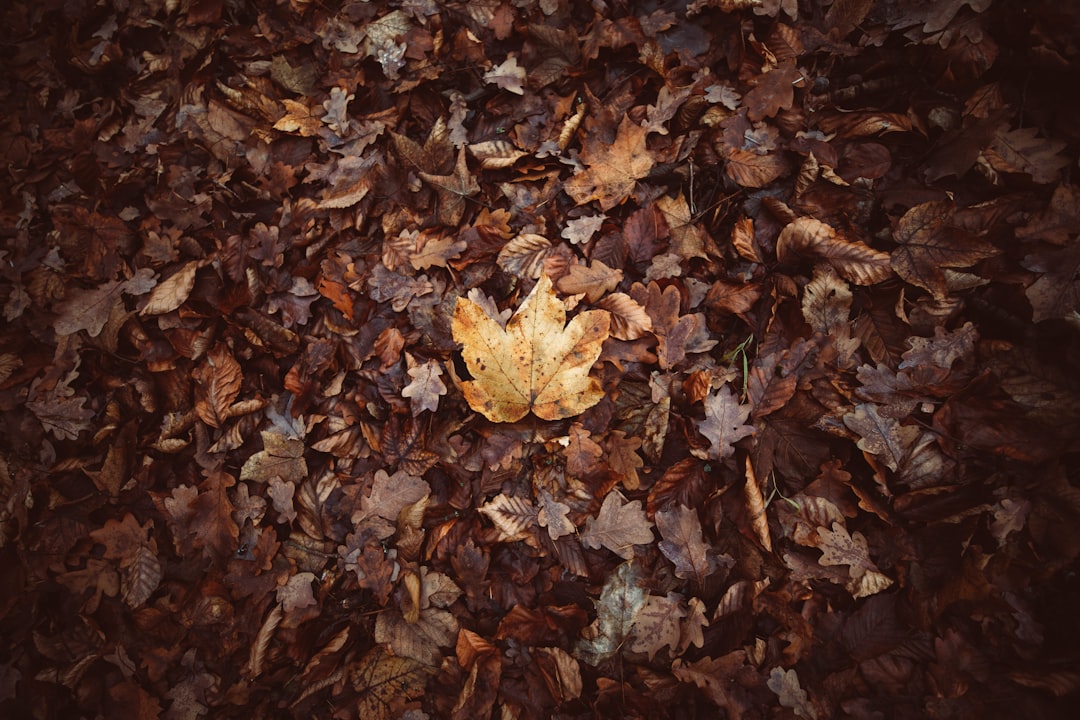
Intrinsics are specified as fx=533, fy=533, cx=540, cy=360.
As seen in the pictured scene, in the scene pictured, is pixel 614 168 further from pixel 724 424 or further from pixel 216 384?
pixel 216 384

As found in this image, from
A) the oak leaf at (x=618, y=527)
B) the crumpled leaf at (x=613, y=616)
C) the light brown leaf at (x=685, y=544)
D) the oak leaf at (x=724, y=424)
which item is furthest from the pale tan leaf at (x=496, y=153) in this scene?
the crumpled leaf at (x=613, y=616)

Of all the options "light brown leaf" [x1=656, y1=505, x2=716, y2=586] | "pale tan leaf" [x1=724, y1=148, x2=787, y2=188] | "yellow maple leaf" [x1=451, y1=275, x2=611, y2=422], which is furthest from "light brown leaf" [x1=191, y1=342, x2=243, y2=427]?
"pale tan leaf" [x1=724, y1=148, x2=787, y2=188]

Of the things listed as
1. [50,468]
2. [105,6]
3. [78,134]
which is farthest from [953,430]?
[105,6]

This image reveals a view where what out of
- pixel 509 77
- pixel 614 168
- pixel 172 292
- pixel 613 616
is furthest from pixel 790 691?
pixel 172 292

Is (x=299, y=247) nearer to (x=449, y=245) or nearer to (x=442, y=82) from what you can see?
(x=449, y=245)

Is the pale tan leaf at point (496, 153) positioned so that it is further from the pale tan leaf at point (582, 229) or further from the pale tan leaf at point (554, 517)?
the pale tan leaf at point (554, 517)

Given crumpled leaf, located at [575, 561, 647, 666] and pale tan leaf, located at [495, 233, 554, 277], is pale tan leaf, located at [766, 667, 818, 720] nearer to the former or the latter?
crumpled leaf, located at [575, 561, 647, 666]
